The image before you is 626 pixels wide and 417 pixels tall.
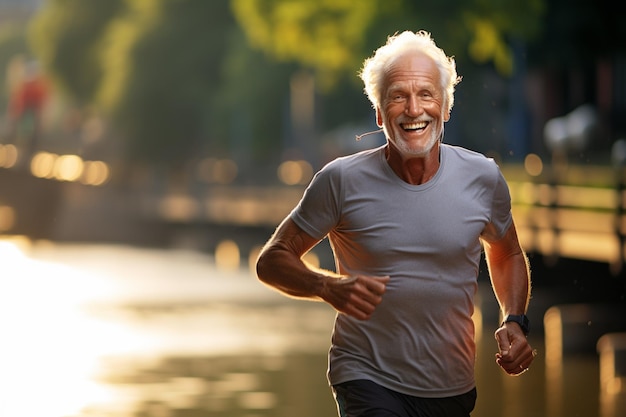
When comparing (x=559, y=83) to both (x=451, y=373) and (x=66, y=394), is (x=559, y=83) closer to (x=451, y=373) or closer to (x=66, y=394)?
(x=66, y=394)

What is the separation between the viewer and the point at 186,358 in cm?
2245

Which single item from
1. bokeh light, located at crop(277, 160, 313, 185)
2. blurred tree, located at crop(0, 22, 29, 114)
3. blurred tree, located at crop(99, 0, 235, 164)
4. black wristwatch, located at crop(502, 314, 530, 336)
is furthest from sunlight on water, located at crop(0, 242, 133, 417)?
blurred tree, located at crop(0, 22, 29, 114)

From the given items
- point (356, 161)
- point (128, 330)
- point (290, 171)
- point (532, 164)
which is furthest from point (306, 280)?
point (290, 171)

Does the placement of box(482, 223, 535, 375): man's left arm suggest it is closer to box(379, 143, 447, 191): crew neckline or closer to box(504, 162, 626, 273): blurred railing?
box(379, 143, 447, 191): crew neckline

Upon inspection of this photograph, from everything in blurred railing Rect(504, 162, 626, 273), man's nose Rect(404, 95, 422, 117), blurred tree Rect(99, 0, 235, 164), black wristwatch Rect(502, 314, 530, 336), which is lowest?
black wristwatch Rect(502, 314, 530, 336)

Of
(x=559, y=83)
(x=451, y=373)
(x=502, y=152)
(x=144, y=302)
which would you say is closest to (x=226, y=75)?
(x=559, y=83)

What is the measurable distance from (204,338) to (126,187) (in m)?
43.8

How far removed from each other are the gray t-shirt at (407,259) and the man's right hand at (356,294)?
0.17 m

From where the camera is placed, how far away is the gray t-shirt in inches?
262

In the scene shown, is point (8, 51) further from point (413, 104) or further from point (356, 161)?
point (413, 104)

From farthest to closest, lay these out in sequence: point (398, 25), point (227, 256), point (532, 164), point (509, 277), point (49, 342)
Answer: point (227, 256) < point (532, 164) < point (398, 25) < point (49, 342) < point (509, 277)

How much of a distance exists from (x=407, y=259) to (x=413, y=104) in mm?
477

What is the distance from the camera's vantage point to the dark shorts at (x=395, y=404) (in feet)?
21.8

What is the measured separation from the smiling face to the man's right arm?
423 mm
